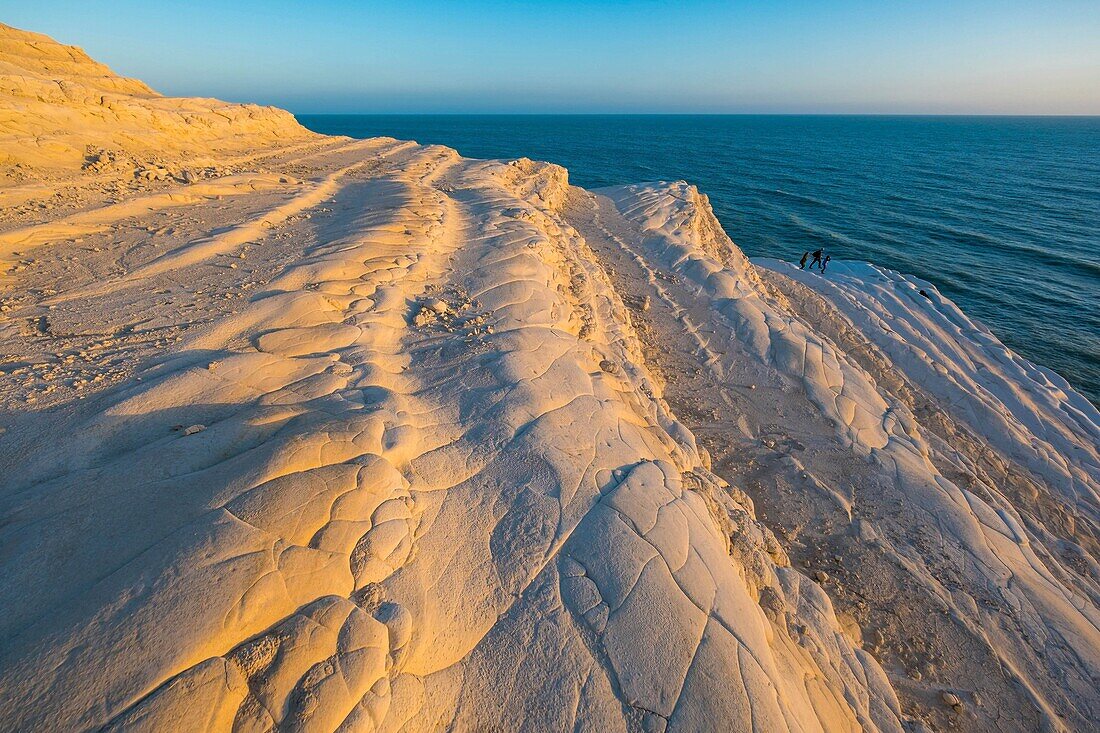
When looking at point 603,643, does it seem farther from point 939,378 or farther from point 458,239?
point 939,378

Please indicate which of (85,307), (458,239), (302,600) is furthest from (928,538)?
(85,307)

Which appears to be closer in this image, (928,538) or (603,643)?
(603,643)

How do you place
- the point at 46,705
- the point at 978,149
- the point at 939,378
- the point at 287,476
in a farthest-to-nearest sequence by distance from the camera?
1. the point at 978,149
2. the point at 939,378
3. the point at 287,476
4. the point at 46,705

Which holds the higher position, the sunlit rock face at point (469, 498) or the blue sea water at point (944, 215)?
the sunlit rock face at point (469, 498)

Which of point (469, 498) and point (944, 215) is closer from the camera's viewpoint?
point (469, 498)

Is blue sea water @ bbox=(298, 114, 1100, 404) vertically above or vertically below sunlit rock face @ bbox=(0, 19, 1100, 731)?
below

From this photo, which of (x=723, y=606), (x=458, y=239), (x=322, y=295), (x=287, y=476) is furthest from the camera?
(x=458, y=239)

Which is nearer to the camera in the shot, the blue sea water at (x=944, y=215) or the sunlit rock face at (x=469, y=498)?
the sunlit rock face at (x=469, y=498)

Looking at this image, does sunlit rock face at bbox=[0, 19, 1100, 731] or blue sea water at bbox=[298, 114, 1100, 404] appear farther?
blue sea water at bbox=[298, 114, 1100, 404]
